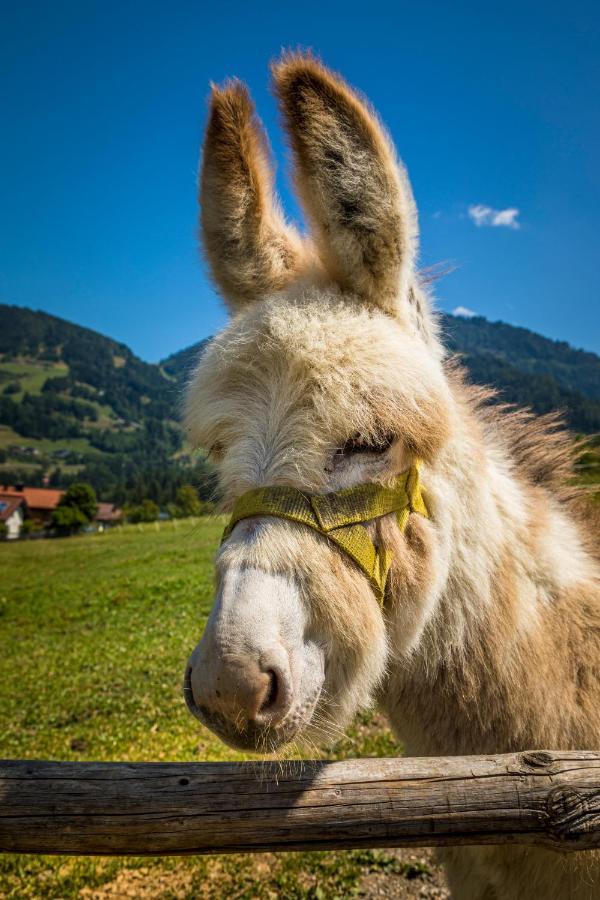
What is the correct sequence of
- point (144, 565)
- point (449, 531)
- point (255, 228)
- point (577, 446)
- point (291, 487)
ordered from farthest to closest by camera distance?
point (144, 565) → point (577, 446) → point (255, 228) → point (449, 531) → point (291, 487)

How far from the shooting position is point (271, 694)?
62.5 inches

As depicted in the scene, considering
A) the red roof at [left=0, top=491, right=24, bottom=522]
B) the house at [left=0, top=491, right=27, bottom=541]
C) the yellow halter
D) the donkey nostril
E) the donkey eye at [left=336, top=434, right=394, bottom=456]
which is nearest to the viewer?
the donkey nostril

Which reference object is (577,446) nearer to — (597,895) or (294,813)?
(597,895)

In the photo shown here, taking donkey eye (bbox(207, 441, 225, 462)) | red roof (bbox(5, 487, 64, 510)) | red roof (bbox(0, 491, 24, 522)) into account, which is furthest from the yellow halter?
red roof (bbox(5, 487, 64, 510))

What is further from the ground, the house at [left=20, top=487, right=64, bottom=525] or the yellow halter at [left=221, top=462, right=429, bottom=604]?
the yellow halter at [left=221, top=462, right=429, bottom=604]

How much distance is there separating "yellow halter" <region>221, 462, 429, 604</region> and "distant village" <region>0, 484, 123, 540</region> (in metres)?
97.2

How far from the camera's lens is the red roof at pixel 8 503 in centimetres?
9577

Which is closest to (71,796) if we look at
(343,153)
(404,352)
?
(404,352)

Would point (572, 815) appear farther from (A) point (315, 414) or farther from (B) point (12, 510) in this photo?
(B) point (12, 510)

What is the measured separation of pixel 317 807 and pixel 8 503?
113602mm

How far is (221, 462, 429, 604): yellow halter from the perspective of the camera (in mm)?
1867

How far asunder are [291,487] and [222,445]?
564 mm

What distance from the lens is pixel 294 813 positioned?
1793mm

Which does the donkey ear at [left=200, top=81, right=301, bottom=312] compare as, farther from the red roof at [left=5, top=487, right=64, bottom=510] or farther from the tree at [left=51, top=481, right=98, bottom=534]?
the red roof at [left=5, top=487, right=64, bottom=510]
